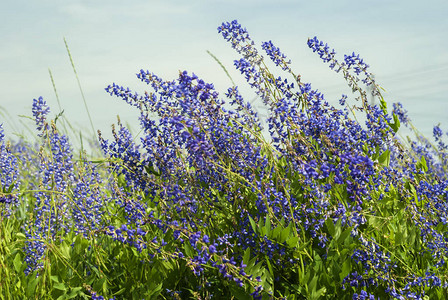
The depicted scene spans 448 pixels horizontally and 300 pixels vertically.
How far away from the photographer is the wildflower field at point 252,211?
2.58m

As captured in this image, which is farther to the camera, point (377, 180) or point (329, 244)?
point (377, 180)

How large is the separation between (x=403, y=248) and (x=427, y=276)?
0.29 metres

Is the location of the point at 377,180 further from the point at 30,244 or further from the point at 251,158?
the point at 30,244

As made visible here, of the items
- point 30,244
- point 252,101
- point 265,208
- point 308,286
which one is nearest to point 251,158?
point 265,208

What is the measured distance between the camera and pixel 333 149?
2.83m

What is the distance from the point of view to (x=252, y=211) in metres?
2.94

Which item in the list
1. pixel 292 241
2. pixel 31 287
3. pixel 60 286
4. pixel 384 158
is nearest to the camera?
pixel 292 241

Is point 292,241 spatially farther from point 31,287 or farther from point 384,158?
point 31,287

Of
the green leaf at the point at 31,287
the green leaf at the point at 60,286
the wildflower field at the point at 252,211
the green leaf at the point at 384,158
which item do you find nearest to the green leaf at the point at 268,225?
the wildflower field at the point at 252,211

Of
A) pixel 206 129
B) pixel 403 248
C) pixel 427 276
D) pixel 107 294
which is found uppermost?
pixel 206 129

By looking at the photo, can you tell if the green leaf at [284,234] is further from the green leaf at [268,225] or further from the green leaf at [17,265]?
the green leaf at [17,265]

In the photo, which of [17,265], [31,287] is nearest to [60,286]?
[31,287]

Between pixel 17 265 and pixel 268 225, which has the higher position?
pixel 17 265

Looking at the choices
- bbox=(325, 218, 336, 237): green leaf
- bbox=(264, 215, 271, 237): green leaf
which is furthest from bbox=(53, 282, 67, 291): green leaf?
bbox=(325, 218, 336, 237): green leaf
